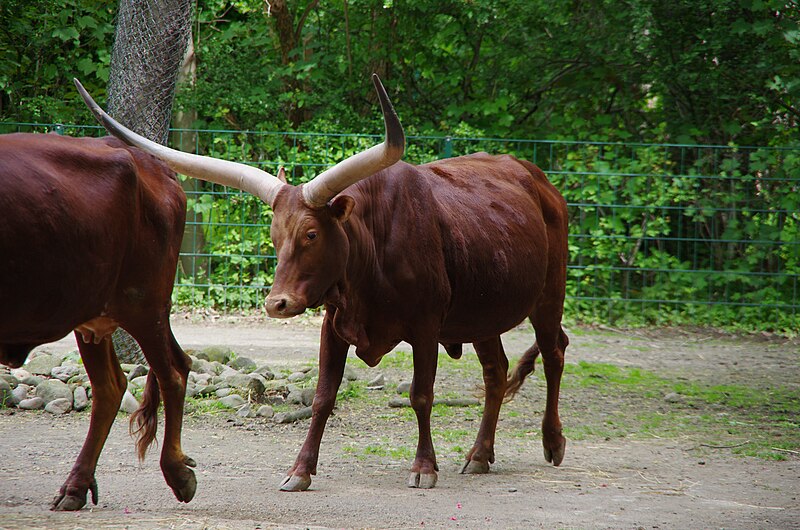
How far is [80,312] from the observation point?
415 cm

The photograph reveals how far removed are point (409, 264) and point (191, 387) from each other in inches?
111

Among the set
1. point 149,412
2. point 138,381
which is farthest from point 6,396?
point 149,412

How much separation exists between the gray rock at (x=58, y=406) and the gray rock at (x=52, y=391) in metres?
0.05

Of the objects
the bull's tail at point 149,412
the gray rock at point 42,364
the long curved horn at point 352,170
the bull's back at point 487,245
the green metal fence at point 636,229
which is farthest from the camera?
the green metal fence at point 636,229

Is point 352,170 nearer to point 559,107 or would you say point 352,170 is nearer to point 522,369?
point 522,369

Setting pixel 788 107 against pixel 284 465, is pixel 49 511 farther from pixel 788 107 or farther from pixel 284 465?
pixel 788 107

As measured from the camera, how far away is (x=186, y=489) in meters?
4.70

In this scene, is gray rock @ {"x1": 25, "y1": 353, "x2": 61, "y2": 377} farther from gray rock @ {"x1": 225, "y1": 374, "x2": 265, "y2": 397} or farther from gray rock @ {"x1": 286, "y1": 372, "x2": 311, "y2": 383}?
gray rock @ {"x1": 286, "y1": 372, "x2": 311, "y2": 383}

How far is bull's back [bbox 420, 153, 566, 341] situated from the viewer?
5.76 meters

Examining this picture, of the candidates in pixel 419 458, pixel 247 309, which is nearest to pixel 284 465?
pixel 419 458

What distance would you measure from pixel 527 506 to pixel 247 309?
7.38m

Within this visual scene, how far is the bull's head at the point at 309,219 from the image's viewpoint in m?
4.89

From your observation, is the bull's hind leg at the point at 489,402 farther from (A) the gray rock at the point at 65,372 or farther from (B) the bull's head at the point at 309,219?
(A) the gray rock at the point at 65,372

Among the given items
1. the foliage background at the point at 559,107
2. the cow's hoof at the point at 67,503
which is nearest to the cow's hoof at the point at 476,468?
the cow's hoof at the point at 67,503
